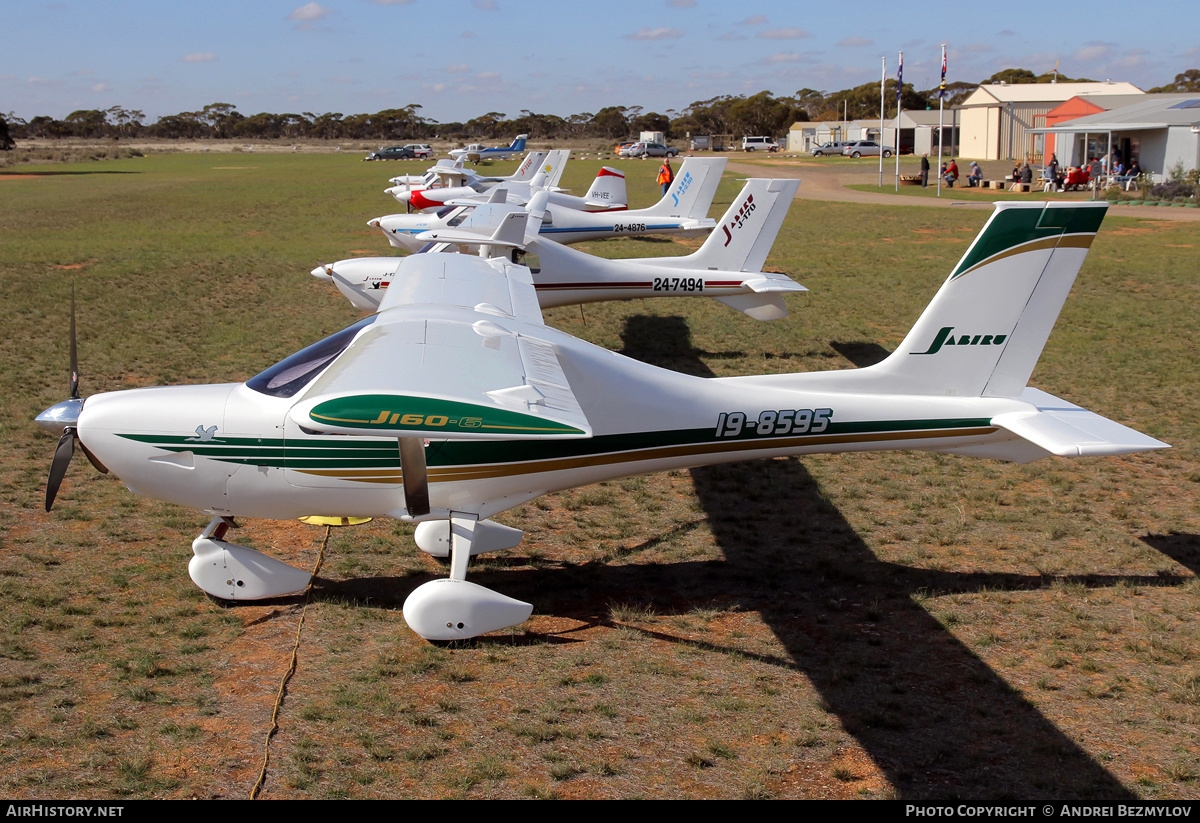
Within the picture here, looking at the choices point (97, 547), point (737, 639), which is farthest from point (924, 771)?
point (97, 547)

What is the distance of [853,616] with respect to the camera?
650 centimetres

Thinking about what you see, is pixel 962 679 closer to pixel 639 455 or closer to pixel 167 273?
pixel 639 455

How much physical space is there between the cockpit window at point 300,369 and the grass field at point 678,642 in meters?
1.64

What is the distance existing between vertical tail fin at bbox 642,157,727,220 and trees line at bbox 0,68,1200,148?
11751 cm

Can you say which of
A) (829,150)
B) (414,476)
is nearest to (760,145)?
(829,150)

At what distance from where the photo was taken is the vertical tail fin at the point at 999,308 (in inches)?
259

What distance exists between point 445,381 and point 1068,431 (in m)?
4.54

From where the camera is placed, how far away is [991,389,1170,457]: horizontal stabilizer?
618 centimetres

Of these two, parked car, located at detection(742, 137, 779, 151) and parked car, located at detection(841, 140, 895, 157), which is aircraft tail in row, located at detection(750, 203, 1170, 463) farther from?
parked car, located at detection(742, 137, 779, 151)

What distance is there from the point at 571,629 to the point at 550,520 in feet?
6.84

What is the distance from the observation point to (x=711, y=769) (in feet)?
15.6

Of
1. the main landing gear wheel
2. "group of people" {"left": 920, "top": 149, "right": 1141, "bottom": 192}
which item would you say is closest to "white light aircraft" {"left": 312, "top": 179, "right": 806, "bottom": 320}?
the main landing gear wheel

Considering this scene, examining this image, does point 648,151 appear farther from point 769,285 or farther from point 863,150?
point 769,285

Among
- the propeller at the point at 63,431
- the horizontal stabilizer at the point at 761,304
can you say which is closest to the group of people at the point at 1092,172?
the horizontal stabilizer at the point at 761,304
